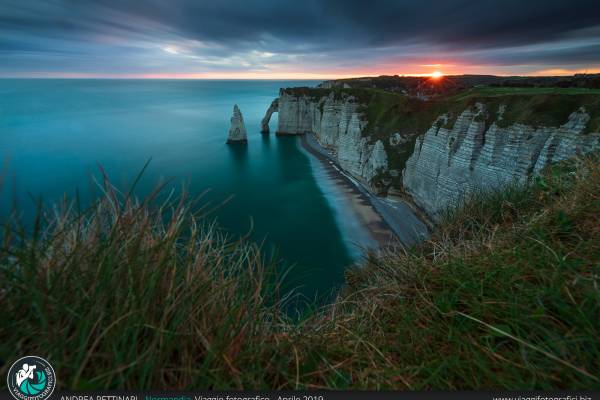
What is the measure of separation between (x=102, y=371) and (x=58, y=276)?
0.60m

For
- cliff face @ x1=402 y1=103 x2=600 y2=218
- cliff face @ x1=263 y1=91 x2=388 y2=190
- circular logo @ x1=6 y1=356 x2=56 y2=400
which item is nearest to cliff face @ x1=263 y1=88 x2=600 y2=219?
cliff face @ x1=402 y1=103 x2=600 y2=218

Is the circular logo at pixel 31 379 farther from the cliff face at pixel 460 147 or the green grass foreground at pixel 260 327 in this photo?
the cliff face at pixel 460 147

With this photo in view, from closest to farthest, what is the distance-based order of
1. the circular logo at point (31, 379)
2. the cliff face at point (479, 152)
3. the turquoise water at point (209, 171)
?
the circular logo at point (31, 379), the cliff face at point (479, 152), the turquoise water at point (209, 171)

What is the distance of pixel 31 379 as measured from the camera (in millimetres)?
1169

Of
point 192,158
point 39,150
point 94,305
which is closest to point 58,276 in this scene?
point 94,305

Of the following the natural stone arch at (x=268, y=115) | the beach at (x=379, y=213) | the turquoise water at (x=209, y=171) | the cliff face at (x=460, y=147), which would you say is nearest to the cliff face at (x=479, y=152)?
the cliff face at (x=460, y=147)

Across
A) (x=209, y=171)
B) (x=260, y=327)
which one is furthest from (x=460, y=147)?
(x=209, y=171)

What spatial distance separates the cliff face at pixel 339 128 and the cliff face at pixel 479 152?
599cm

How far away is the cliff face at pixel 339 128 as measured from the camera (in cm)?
3196

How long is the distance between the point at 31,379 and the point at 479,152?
21579 millimetres

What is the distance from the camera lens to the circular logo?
1.15 meters

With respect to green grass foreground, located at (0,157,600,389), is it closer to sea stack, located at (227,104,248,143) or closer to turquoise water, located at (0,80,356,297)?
turquoise water, located at (0,80,356,297)

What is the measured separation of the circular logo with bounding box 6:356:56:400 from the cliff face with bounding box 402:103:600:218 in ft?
44.4

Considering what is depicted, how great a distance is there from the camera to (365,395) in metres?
1.28
